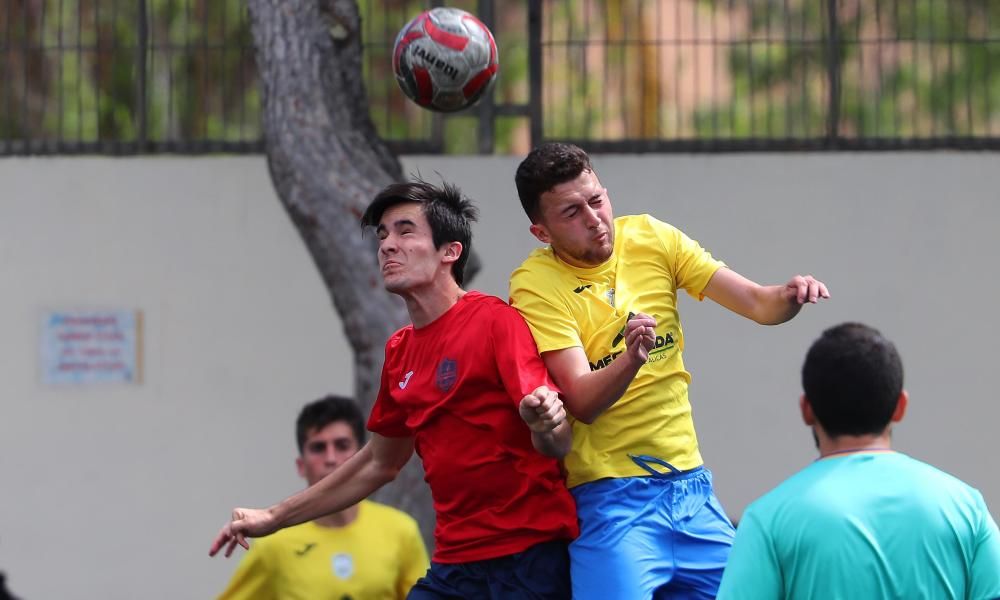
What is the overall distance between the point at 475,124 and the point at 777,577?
597cm

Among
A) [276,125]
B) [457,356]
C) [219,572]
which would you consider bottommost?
[219,572]

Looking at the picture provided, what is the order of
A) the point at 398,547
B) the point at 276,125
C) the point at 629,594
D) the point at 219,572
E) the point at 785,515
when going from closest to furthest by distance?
1. the point at 785,515
2. the point at 629,594
3. the point at 398,547
4. the point at 276,125
5. the point at 219,572

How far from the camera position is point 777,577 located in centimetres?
334

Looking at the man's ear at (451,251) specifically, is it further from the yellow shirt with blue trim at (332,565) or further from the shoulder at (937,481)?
the yellow shirt with blue trim at (332,565)

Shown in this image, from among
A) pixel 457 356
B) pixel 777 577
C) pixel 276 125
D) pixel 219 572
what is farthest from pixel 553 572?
pixel 219 572

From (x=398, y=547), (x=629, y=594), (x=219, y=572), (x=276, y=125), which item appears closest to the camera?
(x=629, y=594)

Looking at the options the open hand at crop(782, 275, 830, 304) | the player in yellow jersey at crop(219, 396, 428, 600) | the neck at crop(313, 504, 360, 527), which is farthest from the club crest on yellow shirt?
the open hand at crop(782, 275, 830, 304)

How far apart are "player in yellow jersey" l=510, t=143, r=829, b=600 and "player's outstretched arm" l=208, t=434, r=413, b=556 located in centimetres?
60

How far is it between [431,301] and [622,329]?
0.52 metres

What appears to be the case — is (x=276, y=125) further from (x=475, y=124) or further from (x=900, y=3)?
(x=900, y=3)

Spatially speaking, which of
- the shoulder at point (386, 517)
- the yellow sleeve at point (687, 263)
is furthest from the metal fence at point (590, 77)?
the yellow sleeve at point (687, 263)

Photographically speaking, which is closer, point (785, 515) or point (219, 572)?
point (785, 515)

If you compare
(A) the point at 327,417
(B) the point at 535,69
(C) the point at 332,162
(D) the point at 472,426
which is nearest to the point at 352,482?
(D) the point at 472,426

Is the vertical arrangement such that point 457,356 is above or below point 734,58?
below
